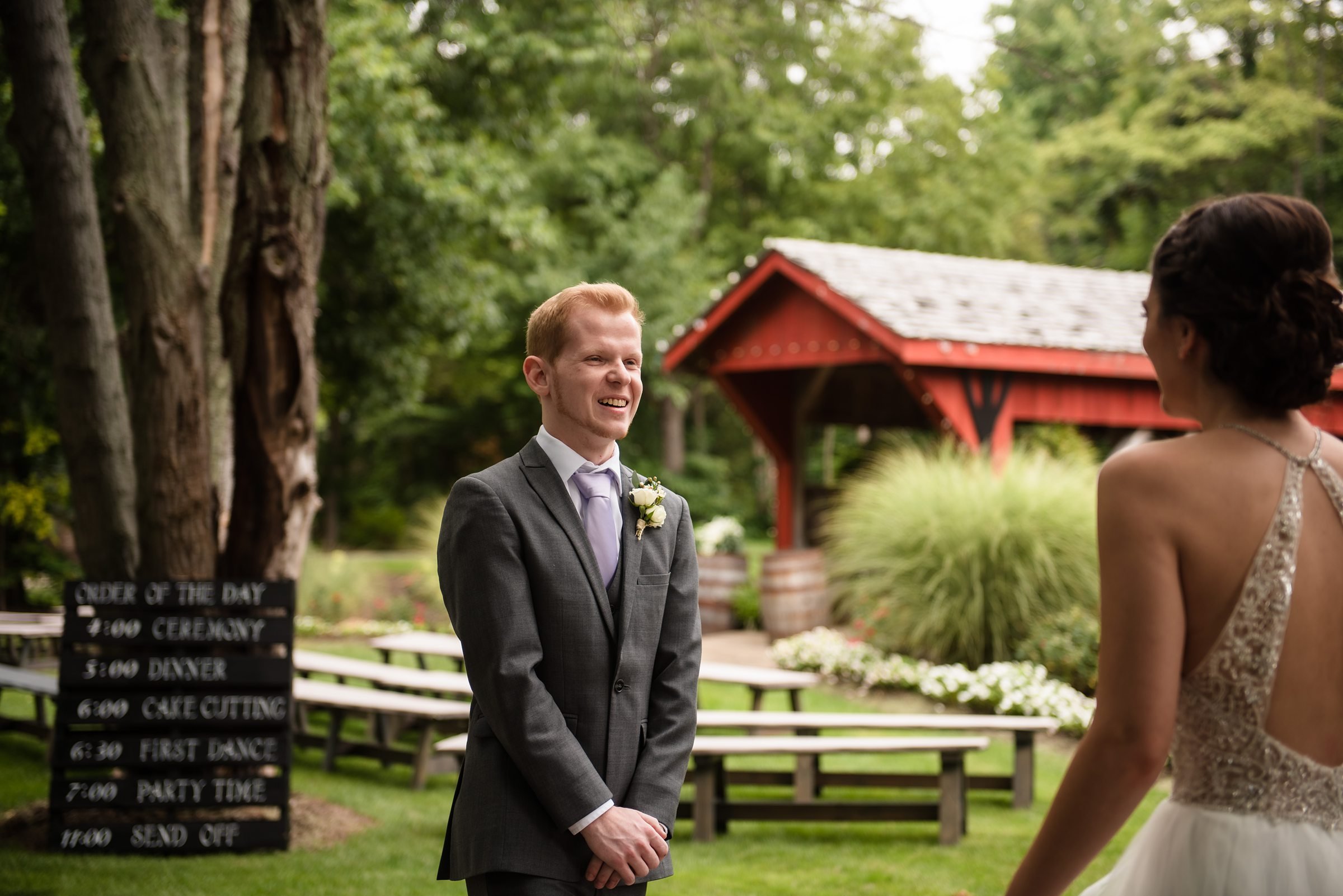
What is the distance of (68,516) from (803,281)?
9677 mm

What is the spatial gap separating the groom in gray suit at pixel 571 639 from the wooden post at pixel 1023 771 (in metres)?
5.08

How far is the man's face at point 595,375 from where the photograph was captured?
2.57 m

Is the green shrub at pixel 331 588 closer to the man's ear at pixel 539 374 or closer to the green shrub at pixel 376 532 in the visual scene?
the green shrub at pixel 376 532

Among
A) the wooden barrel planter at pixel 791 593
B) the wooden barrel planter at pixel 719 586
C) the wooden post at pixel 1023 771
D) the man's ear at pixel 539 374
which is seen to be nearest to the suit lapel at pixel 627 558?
the man's ear at pixel 539 374

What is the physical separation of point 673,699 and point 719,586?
11.7m

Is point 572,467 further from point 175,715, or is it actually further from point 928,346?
point 928,346

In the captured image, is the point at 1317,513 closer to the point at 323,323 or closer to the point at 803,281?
the point at 803,281

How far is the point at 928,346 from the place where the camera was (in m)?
12.4

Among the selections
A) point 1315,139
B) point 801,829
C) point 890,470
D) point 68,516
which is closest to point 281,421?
point 801,829

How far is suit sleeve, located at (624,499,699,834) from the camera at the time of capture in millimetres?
2541

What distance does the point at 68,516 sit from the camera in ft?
50.9

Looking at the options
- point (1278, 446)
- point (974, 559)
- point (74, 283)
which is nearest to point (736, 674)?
point (974, 559)

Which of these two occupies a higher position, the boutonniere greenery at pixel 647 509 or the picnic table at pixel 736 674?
the boutonniere greenery at pixel 647 509

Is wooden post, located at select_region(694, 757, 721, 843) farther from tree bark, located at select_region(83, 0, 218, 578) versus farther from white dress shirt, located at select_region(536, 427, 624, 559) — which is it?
white dress shirt, located at select_region(536, 427, 624, 559)
